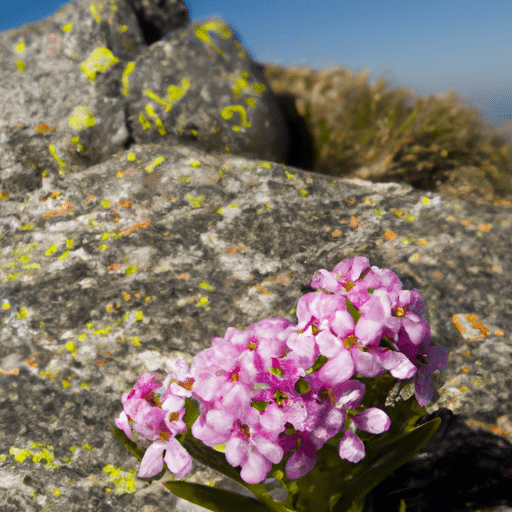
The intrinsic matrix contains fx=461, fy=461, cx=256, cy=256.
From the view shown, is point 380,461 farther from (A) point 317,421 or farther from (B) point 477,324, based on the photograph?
(B) point 477,324

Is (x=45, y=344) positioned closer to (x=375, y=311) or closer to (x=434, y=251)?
(x=375, y=311)

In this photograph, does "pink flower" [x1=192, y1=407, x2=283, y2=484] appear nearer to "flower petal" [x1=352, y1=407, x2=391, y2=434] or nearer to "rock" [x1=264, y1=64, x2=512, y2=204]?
"flower petal" [x1=352, y1=407, x2=391, y2=434]

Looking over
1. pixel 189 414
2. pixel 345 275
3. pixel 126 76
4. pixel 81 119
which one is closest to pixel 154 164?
pixel 81 119

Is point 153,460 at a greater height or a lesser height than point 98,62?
lesser

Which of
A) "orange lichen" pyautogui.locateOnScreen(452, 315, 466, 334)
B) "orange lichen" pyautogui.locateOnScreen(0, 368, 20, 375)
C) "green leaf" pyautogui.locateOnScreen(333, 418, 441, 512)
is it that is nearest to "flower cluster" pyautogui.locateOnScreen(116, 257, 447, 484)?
"green leaf" pyautogui.locateOnScreen(333, 418, 441, 512)

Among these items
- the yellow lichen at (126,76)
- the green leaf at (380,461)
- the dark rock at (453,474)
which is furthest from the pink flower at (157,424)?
the yellow lichen at (126,76)
